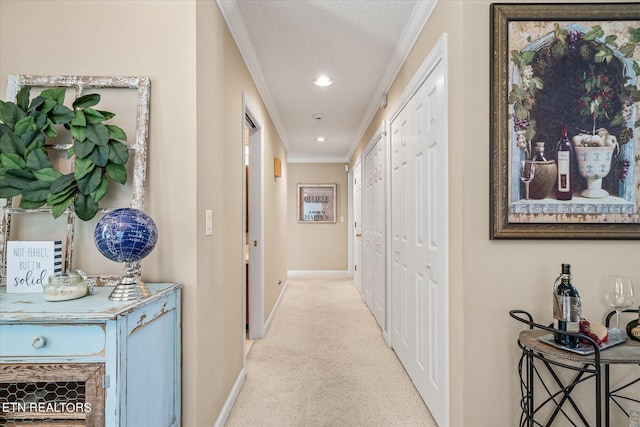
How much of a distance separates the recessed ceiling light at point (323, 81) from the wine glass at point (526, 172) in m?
2.03

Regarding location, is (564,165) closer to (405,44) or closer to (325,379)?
(405,44)

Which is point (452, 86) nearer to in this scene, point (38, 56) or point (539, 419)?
point (539, 419)

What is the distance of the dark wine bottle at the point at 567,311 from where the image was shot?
4.21 feet

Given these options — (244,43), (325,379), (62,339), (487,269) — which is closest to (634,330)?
(487,269)

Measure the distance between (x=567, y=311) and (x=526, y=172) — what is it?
61 cm

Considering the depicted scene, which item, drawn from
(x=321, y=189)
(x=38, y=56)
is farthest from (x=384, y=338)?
(x=321, y=189)

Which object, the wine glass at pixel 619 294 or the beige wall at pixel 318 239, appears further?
the beige wall at pixel 318 239

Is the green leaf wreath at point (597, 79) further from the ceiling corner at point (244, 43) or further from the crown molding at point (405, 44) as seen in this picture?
the ceiling corner at point (244, 43)

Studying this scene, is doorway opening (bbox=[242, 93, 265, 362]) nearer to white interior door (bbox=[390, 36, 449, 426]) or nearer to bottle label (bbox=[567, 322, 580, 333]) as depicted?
white interior door (bbox=[390, 36, 449, 426])

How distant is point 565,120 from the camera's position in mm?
1503

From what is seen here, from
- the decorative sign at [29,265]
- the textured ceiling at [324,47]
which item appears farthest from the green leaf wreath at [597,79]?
the decorative sign at [29,265]

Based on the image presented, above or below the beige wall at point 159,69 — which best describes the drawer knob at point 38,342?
below

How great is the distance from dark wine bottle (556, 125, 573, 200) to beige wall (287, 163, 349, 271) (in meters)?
5.52

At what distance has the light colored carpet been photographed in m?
2.03
